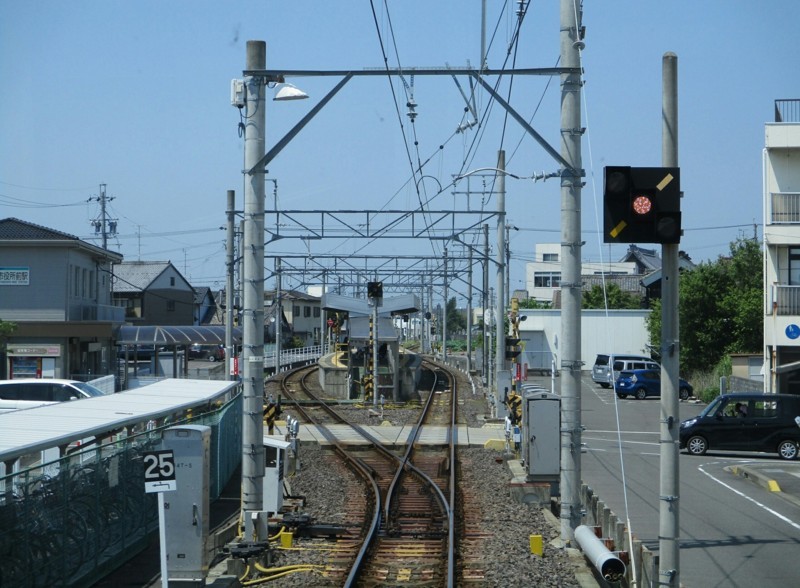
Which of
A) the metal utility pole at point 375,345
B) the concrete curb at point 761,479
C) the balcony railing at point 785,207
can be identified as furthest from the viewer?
the metal utility pole at point 375,345

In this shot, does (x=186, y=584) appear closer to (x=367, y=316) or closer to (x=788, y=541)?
(x=788, y=541)

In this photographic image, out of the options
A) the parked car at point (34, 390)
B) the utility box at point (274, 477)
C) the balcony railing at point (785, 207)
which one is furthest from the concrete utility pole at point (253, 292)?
the balcony railing at point (785, 207)

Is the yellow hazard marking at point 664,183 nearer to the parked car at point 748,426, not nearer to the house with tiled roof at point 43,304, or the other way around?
the parked car at point 748,426

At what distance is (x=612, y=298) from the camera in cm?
7619

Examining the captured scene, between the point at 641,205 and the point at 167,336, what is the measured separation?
1200 inches

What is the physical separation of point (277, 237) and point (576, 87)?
2031 cm

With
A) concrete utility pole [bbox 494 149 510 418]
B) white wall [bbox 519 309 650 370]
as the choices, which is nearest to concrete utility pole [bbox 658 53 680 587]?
concrete utility pole [bbox 494 149 510 418]

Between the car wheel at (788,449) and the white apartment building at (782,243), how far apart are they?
7686 millimetres

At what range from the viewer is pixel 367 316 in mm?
40844

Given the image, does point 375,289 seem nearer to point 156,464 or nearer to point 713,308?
point 713,308

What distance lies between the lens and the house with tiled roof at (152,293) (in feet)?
216

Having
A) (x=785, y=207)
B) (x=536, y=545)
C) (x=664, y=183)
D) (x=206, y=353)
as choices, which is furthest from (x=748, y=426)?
(x=206, y=353)

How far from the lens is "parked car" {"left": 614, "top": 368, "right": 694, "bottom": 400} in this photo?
41.7m

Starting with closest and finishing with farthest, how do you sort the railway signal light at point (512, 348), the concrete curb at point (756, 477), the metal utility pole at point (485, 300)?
1. the concrete curb at point (756, 477)
2. the railway signal light at point (512, 348)
3. the metal utility pole at point (485, 300)
